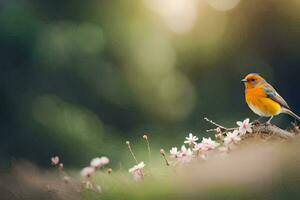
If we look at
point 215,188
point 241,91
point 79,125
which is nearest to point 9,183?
point 215,188

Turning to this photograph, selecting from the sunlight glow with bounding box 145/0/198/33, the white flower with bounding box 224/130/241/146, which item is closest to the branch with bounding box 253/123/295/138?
the white flower with bounding box 224/130/241/146

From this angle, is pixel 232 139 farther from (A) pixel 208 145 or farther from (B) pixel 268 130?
(B) pixel 268 130

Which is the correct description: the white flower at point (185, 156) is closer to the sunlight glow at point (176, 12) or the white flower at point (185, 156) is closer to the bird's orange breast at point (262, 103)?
the bird's orange breast at point (262, 103)

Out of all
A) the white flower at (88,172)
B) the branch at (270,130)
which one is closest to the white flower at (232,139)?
the branch at (270,130)

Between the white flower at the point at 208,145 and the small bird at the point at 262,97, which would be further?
the small bird at the point at 262,97

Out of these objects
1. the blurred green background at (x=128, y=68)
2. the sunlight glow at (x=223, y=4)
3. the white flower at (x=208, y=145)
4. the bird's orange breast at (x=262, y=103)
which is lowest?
the white flower at (x=208, y=145)

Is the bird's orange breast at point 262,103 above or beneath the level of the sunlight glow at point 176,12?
beneath

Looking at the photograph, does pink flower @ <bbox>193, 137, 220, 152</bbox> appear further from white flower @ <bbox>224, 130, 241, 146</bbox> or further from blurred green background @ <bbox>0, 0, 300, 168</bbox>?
blurred green background @ <bbox>0, 0, 300, 168</bbox>

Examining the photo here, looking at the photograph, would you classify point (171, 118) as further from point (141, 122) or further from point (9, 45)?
point (9, 45)
